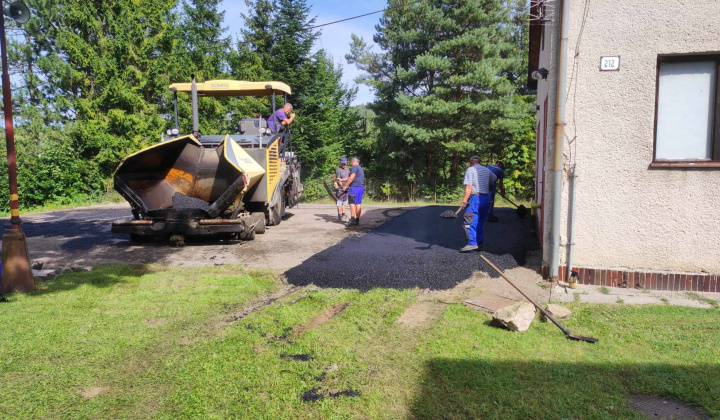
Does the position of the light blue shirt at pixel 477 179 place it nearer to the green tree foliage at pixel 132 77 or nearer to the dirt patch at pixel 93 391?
the dirt patch at pixel 93 391

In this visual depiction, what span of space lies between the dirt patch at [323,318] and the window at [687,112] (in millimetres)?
3934

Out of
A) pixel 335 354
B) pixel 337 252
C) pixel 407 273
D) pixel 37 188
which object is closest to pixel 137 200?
pixel 337 252

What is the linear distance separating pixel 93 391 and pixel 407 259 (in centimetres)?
451

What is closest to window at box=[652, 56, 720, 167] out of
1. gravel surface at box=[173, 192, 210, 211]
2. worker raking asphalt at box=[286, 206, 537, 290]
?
worker raking asphalt at box=[286, 206, 537, 290]

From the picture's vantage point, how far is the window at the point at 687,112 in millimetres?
5832

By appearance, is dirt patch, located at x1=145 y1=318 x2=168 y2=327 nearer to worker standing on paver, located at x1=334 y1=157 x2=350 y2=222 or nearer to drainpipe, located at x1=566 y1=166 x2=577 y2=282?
drainpipe, located at x1=566 y1=166 x2=577 y2=282

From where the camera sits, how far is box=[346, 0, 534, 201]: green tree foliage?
870 inches

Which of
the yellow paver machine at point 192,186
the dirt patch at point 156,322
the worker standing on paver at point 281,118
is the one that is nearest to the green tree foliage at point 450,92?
the worker standing on paver at point 281,118

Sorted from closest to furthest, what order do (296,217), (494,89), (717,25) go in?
(717,25), (296,217), (494,89)

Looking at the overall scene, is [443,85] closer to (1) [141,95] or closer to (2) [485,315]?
(1) [141,95]

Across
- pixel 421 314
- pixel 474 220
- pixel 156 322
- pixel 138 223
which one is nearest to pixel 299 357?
pixel 421 314

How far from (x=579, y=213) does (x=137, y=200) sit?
6911 mm

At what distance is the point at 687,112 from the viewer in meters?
5.92

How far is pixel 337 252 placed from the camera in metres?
7.89
